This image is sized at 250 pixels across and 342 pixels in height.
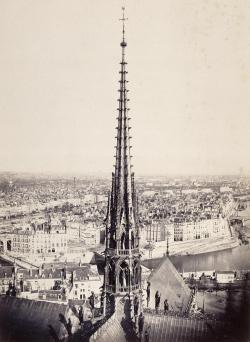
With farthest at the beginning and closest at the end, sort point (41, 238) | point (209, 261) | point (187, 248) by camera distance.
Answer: point (209, 261), point (187, 248), point (41, 238)

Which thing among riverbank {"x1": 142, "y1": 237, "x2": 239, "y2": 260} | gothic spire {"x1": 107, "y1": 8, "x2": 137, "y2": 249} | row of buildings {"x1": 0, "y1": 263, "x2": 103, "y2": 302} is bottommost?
row of buildings {"x1": 0, "y1": 263, "x2": 103, "y2": 302}

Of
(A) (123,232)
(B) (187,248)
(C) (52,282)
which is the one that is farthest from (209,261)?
(A) (123,232)

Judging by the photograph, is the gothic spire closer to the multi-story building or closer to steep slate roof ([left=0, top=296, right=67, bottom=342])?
steep slate roof ([left=0, top=296, right=67, bottom=342])

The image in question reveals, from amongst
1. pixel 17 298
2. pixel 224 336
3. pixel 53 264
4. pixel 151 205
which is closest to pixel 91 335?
pixel 224 336

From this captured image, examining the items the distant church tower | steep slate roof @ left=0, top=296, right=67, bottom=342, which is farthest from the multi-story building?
the distant church tower

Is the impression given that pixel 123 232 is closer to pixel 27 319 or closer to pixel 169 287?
pixel 27 319

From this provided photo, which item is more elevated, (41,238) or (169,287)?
(41,238)

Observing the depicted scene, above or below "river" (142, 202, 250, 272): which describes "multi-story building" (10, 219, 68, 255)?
above

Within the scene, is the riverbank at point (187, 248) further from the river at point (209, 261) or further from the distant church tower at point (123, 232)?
A: the distant church tower at point (123, 232)
